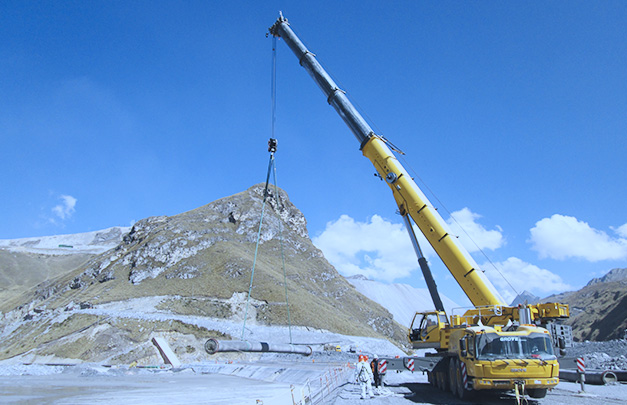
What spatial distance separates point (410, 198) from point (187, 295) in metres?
61.8

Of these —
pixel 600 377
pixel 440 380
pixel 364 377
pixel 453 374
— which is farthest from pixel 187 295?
pixel 600 377

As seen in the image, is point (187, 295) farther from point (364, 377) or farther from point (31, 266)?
point (31, 266)

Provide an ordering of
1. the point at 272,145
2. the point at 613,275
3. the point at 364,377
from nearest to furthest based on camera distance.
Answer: the point at 364,377 < the point at 272,145 < the point at 613,275

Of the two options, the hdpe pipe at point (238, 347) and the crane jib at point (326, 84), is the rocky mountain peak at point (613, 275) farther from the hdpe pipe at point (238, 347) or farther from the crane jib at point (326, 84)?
the hdpe pipe at point (238, 347)

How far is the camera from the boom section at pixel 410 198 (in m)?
16.2

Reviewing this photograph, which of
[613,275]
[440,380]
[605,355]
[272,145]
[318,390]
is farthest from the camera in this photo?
[613,275]

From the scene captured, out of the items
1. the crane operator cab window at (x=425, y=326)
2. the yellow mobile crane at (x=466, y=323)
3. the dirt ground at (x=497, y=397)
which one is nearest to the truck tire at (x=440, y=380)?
the yellow mobile crane at (x=466, y=323)

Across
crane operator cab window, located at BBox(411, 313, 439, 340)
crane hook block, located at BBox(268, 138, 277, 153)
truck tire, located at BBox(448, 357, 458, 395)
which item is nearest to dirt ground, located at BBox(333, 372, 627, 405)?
truck tire, located at BBox(448, 357, 458, 395)

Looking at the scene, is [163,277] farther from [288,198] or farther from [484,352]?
[484,352]

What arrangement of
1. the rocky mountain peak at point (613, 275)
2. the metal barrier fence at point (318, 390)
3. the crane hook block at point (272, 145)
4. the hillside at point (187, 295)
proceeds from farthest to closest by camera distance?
the rocky mountain peak at point (613, 275) → the hillside at point (187, 295) → the crane hook block at point (272, 145) → the metal barrier fence at point (318, 390)

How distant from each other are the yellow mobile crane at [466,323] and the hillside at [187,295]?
112ft

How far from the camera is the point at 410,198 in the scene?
728 inches

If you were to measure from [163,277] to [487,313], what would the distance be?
7455 cm

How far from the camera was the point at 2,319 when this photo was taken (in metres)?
86.6
